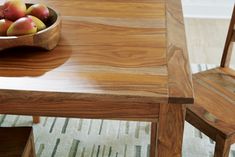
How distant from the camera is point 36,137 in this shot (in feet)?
6.52

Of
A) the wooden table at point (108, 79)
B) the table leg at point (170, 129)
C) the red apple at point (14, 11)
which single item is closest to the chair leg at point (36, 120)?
the wooden table at point (108, 79)

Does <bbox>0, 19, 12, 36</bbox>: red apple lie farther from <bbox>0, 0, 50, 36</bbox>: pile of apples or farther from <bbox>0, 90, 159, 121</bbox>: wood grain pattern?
<bbox>0, 90, 159, 121</bbox>: wood grain pattern

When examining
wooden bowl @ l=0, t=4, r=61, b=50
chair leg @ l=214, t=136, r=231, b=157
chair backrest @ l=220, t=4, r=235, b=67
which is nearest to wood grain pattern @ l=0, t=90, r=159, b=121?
wooden bowl @ l=0, t=4, r=61, b=50

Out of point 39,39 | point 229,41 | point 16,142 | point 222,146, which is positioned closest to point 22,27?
Answer: point 39,39

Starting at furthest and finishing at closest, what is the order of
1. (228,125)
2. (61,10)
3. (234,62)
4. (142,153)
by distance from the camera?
(234,62) → (142,153) → (61,10) → (228,125)

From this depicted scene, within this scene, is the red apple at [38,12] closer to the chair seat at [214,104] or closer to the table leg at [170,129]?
the table leg at [170,129]

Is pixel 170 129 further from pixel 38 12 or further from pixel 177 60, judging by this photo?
pixel 38 12

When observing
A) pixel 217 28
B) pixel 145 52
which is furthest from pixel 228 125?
pixel 217 28

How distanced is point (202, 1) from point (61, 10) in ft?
7.31

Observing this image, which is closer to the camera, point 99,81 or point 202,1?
point 99,81

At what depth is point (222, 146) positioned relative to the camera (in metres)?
1.35

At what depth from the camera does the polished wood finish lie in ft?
4.10

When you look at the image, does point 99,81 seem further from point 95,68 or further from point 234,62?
point 234,62

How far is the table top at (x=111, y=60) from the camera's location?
3.26ft
